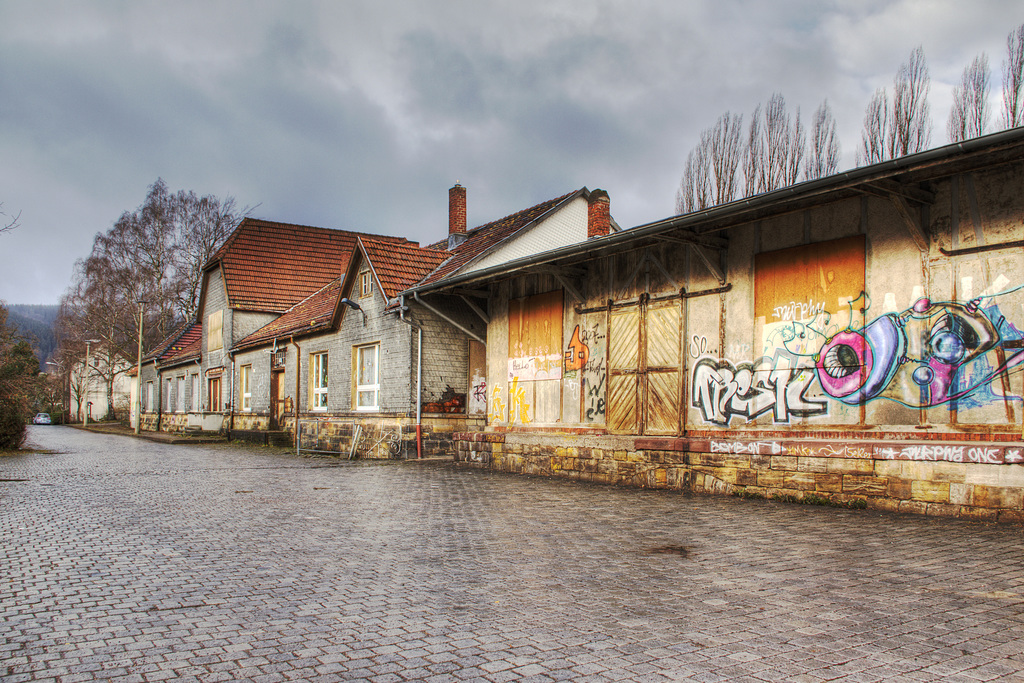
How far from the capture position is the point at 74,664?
3996 mm

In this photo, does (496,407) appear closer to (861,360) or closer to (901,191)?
(861,360)

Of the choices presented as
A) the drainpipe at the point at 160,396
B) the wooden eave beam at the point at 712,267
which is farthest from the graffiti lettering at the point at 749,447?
the drainpipe at the point at 160,396

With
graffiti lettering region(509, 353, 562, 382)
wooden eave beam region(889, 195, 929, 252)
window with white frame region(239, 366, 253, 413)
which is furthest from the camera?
window with white frame region(239, 366, 253, 413)

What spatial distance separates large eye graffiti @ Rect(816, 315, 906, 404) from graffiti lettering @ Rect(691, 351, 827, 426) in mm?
Answer: 302

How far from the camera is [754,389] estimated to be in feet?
36.0

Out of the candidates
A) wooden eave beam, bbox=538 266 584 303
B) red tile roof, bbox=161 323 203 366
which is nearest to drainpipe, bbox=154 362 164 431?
red tile roof, bbox=161 323 203 366

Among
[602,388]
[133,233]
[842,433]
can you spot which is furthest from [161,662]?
[133,233]

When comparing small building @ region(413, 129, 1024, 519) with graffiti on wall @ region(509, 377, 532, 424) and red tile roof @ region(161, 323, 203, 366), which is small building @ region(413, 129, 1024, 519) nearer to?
graffiti on wall @ region(509, 377, 532, 424)

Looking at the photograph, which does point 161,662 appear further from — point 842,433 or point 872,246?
point 872,246

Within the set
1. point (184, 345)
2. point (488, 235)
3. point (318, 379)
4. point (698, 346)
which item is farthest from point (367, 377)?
point (184, 345)

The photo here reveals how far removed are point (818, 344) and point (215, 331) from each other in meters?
28.2

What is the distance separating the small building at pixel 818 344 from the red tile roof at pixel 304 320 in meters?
9.70

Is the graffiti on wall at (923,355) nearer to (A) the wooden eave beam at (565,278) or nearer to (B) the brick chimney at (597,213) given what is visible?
(A) the wooden eave beam at (565,278)

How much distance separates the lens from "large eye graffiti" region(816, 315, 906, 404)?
9328mm
